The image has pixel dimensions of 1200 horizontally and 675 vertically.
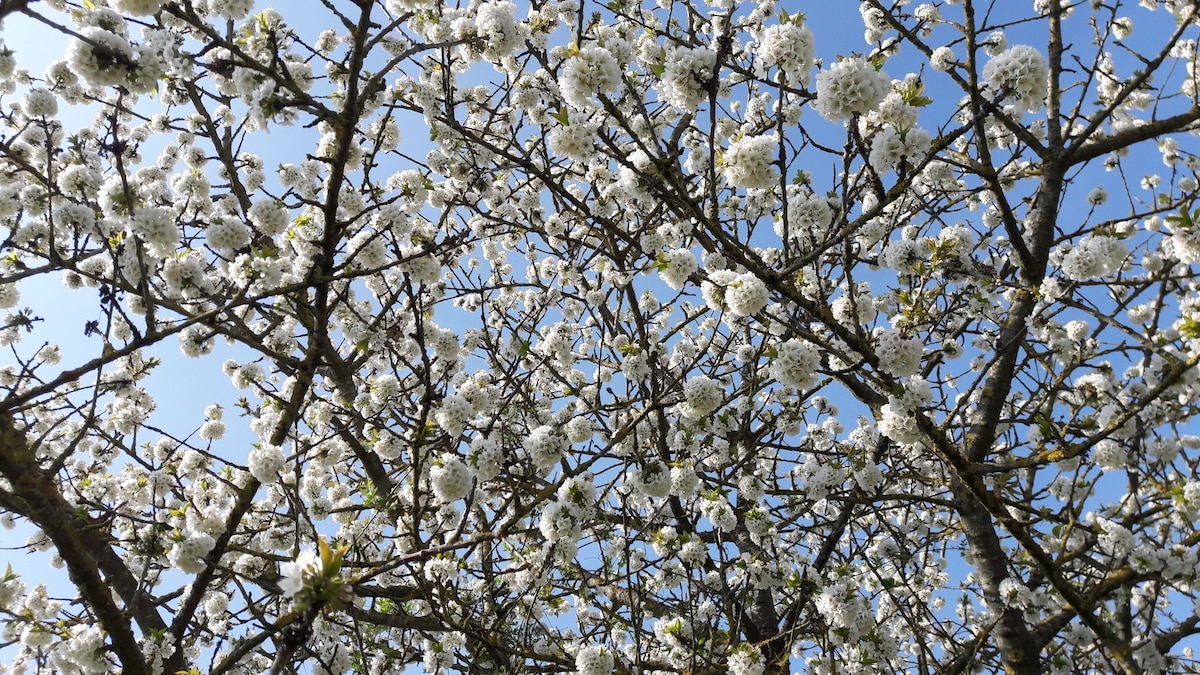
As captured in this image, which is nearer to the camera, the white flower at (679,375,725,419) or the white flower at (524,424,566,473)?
the white flower at (524,424,566,473)

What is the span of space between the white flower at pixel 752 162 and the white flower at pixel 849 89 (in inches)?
12.4

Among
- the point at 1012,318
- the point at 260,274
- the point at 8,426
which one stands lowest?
the point at 8,426

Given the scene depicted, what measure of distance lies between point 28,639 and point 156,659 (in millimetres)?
1440

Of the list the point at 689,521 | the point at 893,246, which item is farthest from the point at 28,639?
the point at 893,246

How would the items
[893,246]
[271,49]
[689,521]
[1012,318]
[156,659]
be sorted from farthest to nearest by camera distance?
1. [689,521]
2. [1012,318]
3. [893,246]
4. [156,659]
5. [271,49]

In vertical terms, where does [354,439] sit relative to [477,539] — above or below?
above

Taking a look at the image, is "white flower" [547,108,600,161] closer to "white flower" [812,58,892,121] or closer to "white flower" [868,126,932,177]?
"white flower" [812,58,892,121]

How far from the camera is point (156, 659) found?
14.0 feet

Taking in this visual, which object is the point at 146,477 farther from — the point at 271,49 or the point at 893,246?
the point at 893,246

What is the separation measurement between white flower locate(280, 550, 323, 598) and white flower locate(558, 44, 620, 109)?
261 centimetres

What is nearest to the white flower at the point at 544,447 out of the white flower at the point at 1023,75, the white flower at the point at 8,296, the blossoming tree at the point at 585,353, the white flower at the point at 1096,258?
the blossoming tree at the point at 585,353

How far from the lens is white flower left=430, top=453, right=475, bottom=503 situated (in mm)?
3998

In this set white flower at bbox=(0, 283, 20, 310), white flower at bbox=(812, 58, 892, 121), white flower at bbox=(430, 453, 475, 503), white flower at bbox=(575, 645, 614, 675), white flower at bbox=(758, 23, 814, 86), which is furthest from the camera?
white flower at bbox=(0, 283, 20, 310)

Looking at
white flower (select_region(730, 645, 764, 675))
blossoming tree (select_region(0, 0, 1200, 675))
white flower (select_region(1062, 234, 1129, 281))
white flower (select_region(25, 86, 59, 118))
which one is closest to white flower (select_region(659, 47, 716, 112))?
blossoming tree (select_region(0, 0, 1200, 675))
